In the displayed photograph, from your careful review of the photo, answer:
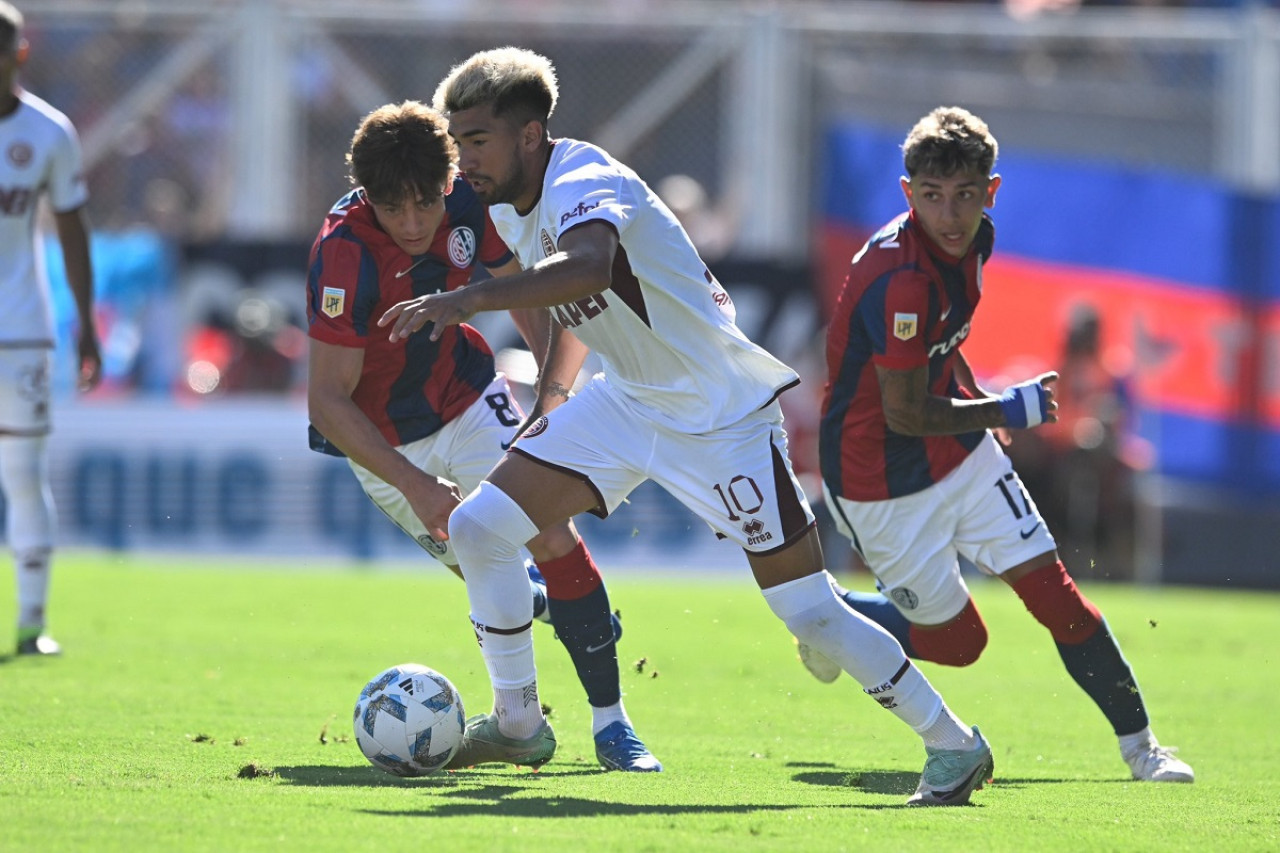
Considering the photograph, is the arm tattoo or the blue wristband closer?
the blue wristband

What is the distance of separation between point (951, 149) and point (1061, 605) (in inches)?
64.9

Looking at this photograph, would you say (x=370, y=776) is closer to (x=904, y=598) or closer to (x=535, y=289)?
(x=535, y=289)

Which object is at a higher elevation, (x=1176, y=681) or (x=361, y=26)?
(x=361, y=26)

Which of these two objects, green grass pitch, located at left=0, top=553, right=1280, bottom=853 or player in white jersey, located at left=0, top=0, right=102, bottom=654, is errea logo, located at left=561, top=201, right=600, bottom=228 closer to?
green grass pitch, located at left=0, top=553, right=1280, bottom=853

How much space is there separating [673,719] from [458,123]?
9.54ft

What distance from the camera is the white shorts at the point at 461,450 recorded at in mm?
6758

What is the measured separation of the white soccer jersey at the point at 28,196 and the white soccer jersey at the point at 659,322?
3.85m

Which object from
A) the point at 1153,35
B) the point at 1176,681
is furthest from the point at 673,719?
the point at 1153,35

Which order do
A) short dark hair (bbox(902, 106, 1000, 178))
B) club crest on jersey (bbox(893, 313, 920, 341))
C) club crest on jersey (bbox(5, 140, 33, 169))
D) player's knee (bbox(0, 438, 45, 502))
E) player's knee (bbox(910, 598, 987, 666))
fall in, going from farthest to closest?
player's knee (bbox(0, 438, 45, 502)), club crest on jersey (bbox(5, 140, 33, 169)), player's knee (bbox(910, 598, 987, 666)), short dark hair (bbox(902, 106, 1000, 178)), club crest on jersey (bbox(893, 313, 920, 341))

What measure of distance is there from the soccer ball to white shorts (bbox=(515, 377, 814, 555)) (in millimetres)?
807

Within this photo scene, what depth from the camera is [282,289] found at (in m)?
15.4

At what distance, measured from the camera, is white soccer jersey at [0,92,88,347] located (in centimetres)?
875

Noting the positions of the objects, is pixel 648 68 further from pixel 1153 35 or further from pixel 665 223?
pixel 665 223

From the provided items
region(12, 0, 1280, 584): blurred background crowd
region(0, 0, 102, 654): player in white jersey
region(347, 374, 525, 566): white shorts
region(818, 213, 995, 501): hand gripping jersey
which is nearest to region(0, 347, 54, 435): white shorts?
region(0, 0, 102, 654): player in white jersey
